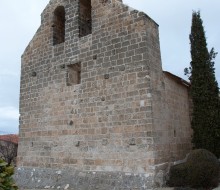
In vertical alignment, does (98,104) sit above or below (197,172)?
above

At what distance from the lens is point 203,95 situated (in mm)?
9742

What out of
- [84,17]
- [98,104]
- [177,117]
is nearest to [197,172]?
[177,117]

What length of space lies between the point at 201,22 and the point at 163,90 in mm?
3962

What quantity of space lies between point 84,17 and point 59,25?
1.28 metres

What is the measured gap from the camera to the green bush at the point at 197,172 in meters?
7.12

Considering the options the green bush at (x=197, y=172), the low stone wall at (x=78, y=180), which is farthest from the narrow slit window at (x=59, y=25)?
the green bush at (x=197, y=172)

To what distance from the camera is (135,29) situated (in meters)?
8.18

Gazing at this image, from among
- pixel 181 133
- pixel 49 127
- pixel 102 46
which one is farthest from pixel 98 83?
pixel 181 133

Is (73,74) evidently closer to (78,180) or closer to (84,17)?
(84,17)

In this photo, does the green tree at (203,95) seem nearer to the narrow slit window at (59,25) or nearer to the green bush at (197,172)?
the green bush at (197,172)

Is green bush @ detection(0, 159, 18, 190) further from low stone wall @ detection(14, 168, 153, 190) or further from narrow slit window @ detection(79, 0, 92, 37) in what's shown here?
narrow slit window @ detection(79, 0, 92, 37)

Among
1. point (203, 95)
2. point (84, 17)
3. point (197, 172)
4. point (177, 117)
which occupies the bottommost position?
point (197, 172)

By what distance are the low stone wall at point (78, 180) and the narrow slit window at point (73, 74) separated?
301 centimetres

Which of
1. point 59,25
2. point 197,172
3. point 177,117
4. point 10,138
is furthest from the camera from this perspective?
point 10,138
